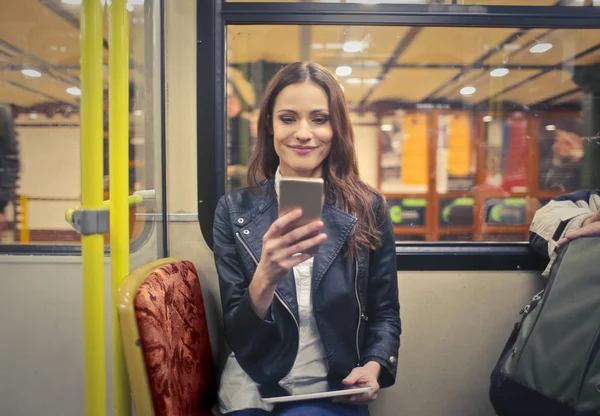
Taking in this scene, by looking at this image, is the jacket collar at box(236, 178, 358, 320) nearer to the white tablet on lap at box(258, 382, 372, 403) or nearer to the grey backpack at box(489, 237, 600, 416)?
the white tablet on lap at box(258, 382, 372, 403)

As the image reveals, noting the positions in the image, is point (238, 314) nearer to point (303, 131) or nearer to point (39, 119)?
point (303, 131)

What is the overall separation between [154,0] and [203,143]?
574mm

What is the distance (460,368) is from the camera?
7.03ft

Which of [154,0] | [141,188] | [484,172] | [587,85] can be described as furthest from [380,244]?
[587,85]

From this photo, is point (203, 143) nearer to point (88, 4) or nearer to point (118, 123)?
point (118, 123)

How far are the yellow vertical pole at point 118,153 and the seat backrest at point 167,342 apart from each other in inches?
1.8

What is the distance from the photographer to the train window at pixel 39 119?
2.00 meters

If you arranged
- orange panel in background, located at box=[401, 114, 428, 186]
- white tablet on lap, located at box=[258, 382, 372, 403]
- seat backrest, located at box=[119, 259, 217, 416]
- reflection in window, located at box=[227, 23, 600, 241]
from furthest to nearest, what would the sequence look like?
1. orange panel in background, located at box=[401, 114, 428, 186]
2. reflection in window, located at box=[227, 23, 600, 241]
3. white tablet on lap, located at box=[258, 382, 372, 403]
4. seat backrest, located at box=[119, 259, 217, 416]

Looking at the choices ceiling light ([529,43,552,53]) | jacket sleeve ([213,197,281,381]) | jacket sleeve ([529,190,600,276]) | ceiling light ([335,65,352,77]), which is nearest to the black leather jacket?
jacket sleeve ([213,197,281,381])

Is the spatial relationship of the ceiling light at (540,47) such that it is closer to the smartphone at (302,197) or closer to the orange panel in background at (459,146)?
the orange panel in background at (459,146)

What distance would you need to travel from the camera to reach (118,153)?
120cm

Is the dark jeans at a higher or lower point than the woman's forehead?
lower

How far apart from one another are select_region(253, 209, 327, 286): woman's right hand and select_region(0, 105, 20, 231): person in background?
1.40 m

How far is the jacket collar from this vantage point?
155 centimetres
